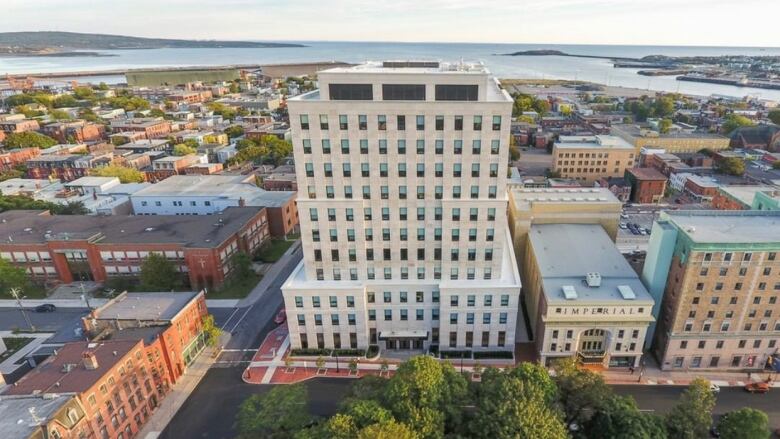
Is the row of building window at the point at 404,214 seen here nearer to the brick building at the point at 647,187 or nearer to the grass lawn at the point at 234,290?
the grass lawn at the point at 234,290

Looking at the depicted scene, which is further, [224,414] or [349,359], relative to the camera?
[349,359]

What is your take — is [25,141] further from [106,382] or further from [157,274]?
[106,382]

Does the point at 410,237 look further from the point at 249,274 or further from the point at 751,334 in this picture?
the point at 751,334

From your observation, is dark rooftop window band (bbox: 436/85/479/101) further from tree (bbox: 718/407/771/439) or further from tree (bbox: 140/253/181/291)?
tree (bbox: 140/253/181/291)

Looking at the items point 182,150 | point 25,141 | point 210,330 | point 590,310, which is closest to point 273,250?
point 210,330

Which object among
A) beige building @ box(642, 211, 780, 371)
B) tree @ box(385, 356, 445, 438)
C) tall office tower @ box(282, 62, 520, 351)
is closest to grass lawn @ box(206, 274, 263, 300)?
tall office tower @ box(282, 62, 520, 351)

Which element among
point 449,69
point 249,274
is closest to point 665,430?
point 449,69
